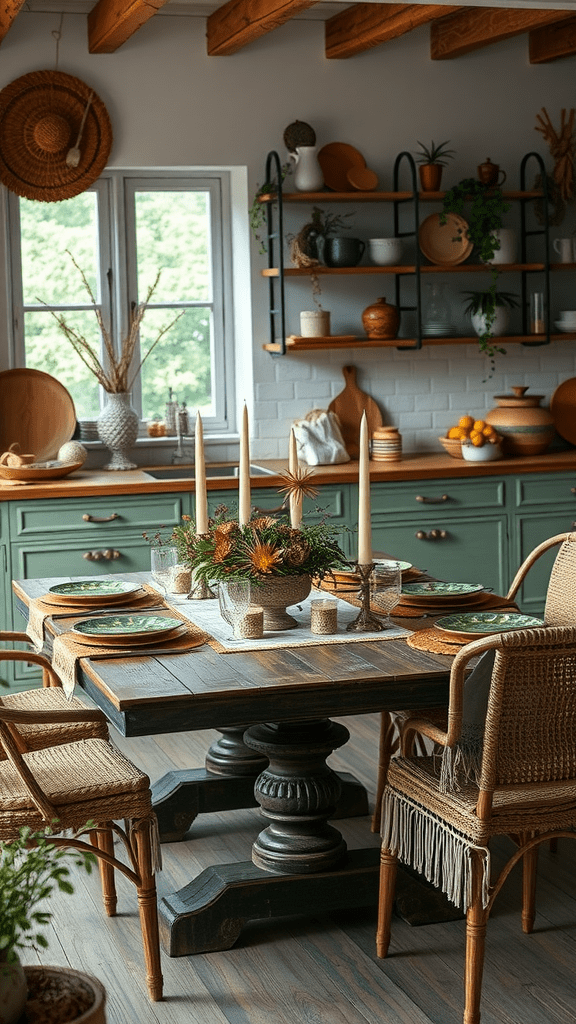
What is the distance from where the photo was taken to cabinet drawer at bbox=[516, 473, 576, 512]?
208 inches

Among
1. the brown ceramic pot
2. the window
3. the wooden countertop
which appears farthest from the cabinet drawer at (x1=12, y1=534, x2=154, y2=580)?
the brown ceramic pot

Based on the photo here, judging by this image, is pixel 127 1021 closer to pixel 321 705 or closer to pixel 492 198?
pixel 321 705

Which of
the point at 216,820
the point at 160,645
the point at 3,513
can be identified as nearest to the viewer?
the point at 160,645

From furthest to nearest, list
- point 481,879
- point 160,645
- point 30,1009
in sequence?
point 160,645
point 481,879
point 30,1009

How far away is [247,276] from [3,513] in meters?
1.55

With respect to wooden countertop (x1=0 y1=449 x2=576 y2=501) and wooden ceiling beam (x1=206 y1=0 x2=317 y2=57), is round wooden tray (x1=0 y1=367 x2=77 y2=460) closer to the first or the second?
wooden countertop (x1=0 y1=449 x2=576 y2=501)

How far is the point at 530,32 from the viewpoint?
5602 millimetres

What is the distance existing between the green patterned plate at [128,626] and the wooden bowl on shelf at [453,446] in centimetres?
264

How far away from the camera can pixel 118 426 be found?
5.16 m

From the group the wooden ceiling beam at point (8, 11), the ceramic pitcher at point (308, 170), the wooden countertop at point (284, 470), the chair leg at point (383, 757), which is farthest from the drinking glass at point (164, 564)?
the ceramic pitcher at point (308, 170)

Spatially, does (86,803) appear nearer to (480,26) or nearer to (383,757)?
(383,757)

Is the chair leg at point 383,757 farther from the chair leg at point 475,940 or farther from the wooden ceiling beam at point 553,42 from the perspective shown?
the wooden ceiling beam at point 553,42

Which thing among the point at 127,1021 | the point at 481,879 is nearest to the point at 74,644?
the point at 127,1021

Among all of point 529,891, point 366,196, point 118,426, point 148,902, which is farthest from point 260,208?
point 148,902
